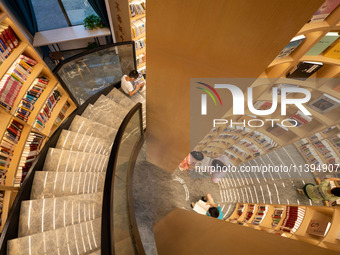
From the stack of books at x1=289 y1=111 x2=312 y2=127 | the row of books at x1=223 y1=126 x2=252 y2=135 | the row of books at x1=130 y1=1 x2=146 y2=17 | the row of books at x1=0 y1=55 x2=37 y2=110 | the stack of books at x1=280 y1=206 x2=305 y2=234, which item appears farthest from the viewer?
the row of books at x1=223 y1=126 x2=252 y2=135

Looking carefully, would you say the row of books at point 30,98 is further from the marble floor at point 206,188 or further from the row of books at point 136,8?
the marble floor at point 206,188

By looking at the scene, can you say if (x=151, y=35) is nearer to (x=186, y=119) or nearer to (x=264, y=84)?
(x=186, y=119)

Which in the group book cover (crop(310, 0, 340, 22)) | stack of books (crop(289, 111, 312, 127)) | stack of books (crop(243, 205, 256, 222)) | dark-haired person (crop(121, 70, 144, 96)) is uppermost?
dark-haired person (crop(121, 70, 144, 96))

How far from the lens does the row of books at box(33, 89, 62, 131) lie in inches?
139

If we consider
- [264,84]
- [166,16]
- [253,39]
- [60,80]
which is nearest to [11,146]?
[60,80]

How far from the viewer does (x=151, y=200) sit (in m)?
4.46

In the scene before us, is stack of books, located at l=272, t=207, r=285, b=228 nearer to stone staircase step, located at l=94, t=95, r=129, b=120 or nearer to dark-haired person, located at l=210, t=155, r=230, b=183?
dark-haired person, located at l=210, t=155, r=230, b=183

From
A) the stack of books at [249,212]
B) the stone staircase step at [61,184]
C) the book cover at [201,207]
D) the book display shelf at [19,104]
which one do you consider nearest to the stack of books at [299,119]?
the stack of books at [249,212]

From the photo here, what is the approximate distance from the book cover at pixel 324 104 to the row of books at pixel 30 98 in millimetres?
4967

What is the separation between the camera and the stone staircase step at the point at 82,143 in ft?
10.6

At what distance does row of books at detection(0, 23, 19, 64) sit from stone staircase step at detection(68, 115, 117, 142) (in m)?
1.38

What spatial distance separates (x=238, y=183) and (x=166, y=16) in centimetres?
558

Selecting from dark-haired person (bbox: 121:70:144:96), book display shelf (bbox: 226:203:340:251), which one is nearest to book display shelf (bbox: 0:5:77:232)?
dark-haired person (bbox: 121:70:144:96)

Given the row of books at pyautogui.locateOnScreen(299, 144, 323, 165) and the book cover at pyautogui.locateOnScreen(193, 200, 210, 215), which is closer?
the book cover at pyautogui.locateOnScreen(193, 200, 210, 215)
